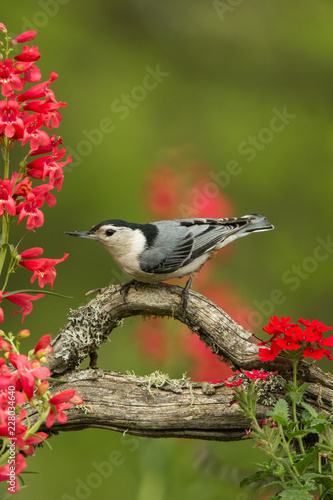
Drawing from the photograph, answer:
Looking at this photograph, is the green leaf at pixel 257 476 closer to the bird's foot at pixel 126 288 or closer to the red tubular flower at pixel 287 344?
the red tubular flower at pixel 287 344

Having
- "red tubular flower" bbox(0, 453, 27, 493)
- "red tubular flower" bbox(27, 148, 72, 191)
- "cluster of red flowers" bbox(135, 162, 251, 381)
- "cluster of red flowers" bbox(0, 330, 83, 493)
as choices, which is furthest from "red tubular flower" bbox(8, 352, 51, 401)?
"cluster of red flowers" bbox(135, 162, 251, 381)

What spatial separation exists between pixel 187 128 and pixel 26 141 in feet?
8.51

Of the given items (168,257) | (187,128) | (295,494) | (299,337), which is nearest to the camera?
(295,494)

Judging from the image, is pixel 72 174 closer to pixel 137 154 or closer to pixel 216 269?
pixel 137 154

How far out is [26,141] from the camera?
1.65 metres

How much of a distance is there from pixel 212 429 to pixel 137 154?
229 cm

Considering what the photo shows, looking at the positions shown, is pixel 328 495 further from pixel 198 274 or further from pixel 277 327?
pixel 198 274

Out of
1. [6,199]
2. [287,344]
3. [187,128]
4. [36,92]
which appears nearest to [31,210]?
[6,199]

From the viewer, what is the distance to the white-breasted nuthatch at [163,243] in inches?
90.1

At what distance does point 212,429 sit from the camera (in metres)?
2.03

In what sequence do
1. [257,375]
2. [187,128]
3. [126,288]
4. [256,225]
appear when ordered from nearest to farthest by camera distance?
[257,375] → [126,288] → [256,225] → [187,128]

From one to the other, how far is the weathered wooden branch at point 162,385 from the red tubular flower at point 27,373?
74 cm

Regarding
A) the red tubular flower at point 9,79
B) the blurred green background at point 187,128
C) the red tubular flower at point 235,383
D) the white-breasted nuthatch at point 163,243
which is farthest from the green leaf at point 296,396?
the blurred green background at point 187,128

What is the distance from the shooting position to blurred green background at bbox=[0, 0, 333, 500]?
3752 mm
